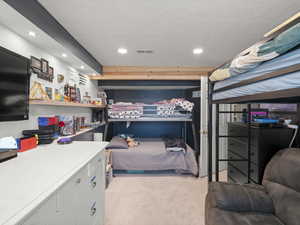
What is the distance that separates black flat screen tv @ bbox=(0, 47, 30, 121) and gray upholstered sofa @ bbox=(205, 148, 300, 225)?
197cm

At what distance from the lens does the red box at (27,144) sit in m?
1.47

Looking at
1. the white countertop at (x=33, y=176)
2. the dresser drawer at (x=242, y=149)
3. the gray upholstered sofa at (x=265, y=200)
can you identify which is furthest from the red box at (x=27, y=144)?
the dresser drawer at (x=242, y=149)

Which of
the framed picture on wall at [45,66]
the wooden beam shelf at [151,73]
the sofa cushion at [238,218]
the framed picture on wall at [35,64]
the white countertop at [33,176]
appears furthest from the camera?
the wooden beam shelf at [151,73]

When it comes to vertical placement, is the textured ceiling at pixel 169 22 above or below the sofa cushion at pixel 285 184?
above

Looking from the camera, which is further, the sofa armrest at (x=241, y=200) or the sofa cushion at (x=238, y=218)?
the sofa armrest at (x=241, y=200)

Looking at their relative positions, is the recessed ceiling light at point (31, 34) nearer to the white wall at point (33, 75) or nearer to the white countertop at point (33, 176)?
the white wall at point (33, 75)

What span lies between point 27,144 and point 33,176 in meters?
0.75

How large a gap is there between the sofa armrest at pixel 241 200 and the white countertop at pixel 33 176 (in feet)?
4.04

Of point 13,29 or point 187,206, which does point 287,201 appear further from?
point 13,29

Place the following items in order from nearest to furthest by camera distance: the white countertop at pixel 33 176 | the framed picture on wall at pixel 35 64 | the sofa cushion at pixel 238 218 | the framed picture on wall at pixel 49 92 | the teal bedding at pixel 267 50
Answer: the white countertop at pixel 33 176
the teal bedding at pixel 267 50
the sofa cushion at pixel 238 218
the framed picture on wall at pixel 35 64
the framed picture on wall at pixel 49 92

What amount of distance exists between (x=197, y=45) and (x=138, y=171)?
8.50 ft

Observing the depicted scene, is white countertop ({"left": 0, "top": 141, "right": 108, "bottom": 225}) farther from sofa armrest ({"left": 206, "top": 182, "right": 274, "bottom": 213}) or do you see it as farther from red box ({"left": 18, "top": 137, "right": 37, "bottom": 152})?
sofa armrest ({"left": 206, "top": 182, "right": 274, "bottom": 213})

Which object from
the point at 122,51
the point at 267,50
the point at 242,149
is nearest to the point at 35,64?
the point at 122,51

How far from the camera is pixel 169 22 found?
5.52ft
